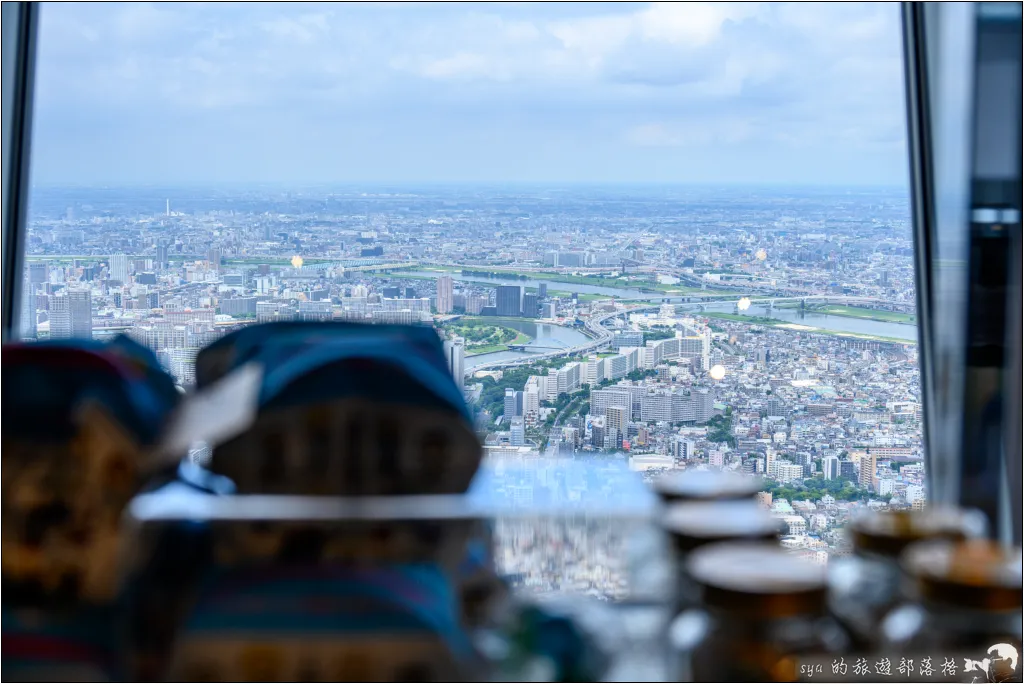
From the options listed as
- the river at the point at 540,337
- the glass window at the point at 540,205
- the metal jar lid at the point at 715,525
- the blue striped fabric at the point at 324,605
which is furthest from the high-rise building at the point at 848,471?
the blue striped fabric at the point at 324,605

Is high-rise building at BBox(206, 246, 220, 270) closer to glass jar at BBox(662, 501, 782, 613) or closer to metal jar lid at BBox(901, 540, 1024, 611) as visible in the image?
glass jar at BBox(662, 501, 782, 613)

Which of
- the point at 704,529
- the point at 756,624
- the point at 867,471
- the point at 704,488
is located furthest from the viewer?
the point at 867,471

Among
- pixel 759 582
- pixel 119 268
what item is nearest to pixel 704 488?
pixel 759 582

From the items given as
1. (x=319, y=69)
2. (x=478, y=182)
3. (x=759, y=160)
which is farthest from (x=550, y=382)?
(x=319, y=69)

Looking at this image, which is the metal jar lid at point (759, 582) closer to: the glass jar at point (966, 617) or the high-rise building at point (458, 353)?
the glass jar at point (966, 617)

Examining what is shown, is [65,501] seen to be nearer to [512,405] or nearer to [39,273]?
[512,405]
